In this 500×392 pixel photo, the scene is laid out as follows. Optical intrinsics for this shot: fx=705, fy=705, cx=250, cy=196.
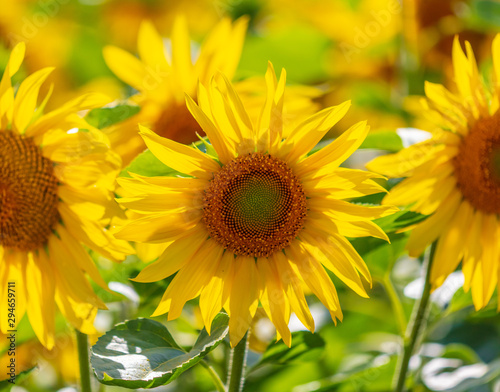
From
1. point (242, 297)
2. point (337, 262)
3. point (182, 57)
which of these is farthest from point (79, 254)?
point (182, 57)

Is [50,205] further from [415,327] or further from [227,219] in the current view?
[415,327]

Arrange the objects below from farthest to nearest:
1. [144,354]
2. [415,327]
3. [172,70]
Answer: [172,70], [415,327], [144,354]

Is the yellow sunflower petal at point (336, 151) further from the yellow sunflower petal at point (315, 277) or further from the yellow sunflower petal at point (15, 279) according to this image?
the yellow sunflower petal at point (15, 279)

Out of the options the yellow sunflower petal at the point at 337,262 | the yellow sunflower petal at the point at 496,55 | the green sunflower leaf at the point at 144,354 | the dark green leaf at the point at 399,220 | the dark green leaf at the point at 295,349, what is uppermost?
the yellow sunflower petal at the point at 496,55

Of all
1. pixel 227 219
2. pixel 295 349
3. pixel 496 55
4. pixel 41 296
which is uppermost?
pixel 496 55

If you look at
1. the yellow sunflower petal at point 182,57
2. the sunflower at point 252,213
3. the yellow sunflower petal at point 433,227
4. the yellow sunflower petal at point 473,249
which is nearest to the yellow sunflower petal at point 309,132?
the sunflower at point 252,213

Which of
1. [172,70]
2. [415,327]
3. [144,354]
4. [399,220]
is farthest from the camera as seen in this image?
[172,70]

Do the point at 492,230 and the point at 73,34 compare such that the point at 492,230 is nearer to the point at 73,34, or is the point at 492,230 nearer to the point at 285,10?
the point at 285,10

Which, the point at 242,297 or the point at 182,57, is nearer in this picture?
the point at 242,297
